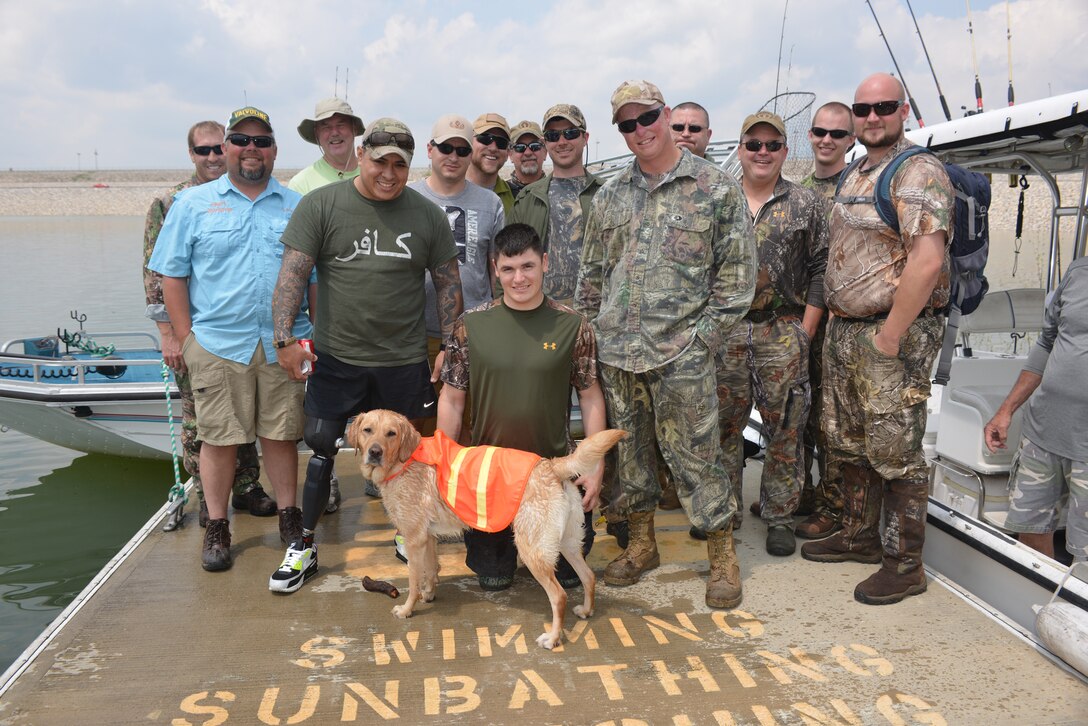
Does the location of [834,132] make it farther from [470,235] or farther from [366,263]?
[366,263]

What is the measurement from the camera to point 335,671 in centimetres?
312

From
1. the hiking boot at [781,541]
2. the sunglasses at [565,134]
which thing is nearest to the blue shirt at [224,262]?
the sunglasses at [565,134]

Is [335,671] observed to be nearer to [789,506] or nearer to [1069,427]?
[789,506]

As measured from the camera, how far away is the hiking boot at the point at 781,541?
4254 millimetres

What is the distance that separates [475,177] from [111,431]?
17.4 feet

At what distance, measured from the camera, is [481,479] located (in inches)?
135

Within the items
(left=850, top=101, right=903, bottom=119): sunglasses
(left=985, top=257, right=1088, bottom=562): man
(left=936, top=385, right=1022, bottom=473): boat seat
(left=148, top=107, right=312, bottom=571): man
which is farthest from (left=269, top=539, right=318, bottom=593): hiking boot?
(left=936, top=385, right=1022, bottom=473): boat seat

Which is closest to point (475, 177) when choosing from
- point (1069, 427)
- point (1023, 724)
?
point (1069, 427)

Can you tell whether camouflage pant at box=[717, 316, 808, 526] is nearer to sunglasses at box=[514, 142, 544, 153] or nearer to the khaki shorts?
sunglasses at box=[514, 142, 544, 153]

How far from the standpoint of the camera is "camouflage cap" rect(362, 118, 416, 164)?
3.69 m

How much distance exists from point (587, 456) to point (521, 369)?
571mm

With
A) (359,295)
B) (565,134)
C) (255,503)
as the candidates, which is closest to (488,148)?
(565,134)

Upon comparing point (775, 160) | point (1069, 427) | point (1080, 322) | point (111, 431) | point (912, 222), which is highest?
point (775, 160)

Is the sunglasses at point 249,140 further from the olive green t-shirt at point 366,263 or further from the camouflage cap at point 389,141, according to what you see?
the camouflage cap at point 389,141
